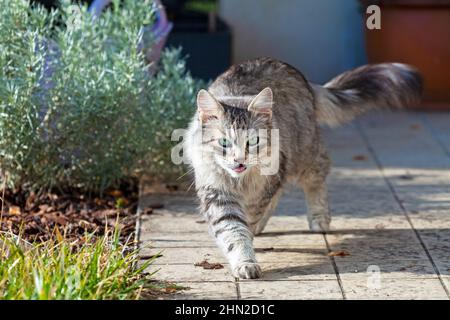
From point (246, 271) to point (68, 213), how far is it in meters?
1.66

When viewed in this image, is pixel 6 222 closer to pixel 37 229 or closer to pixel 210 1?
pixel 37 229

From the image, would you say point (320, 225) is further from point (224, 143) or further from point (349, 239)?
point (224, 143)

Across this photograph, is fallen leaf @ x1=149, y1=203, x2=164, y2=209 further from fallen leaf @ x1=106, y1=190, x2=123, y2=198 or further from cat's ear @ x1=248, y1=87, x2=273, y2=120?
cat's ear @ x1=248, y1=87, x2=273, y2=120

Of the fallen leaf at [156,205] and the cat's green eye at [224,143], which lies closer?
the cat's green eye at [224,143]

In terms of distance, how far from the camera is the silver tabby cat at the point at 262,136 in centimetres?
493

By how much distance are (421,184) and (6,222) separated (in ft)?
9.42

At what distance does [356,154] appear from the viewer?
7.59m

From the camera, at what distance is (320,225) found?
570cm

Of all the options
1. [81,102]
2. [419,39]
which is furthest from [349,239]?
[419,39]

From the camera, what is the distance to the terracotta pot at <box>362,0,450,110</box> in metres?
8.70

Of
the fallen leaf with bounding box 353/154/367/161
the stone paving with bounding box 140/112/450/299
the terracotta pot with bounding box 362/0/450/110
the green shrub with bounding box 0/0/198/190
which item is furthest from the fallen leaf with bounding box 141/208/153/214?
the terracotta pot with bounding box 362/0/450/110

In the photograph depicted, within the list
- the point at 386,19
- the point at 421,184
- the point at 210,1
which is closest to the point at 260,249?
the point at 421,184

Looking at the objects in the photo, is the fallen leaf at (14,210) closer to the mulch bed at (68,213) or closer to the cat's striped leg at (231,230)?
the mulch bed at (68,213)

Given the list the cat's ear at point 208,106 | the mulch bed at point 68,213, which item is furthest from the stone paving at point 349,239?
the cat's ear at point 208,106
